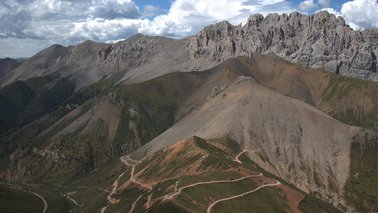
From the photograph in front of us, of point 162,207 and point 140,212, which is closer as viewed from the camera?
point 162,207

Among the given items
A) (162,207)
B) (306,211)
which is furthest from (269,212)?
(162,207)

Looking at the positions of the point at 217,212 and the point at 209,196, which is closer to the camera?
the point at 217,212

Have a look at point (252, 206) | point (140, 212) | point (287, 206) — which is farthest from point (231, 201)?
point (140, 212)

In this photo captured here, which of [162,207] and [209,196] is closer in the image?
[162,207]

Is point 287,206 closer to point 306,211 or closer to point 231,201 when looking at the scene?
point 306,211

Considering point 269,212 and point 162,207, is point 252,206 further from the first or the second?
point 162,207

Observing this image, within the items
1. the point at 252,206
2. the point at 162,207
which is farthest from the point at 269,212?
the point at 162,207

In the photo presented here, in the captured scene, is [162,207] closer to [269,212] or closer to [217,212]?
[217,212]
